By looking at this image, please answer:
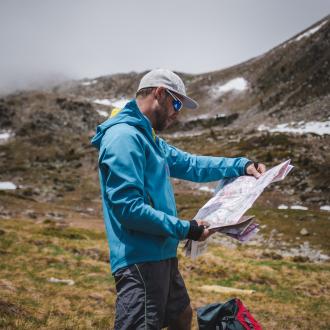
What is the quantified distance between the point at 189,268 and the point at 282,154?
1254 inches

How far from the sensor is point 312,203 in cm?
3497

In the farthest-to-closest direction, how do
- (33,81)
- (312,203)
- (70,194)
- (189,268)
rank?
1. (33,81)
2. (70,194)
3. (312,203)
4. (189,268)

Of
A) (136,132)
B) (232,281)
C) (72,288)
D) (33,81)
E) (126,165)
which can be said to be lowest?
(232,281)

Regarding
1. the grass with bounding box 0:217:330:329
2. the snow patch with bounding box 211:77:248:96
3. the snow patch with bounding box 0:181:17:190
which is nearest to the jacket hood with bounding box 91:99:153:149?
the grass with bounding box 0:217:330:329

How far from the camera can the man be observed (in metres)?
3.62

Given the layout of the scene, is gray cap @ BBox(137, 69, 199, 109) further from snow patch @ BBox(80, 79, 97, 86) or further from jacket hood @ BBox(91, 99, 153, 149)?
snow patch @ BBox(80, 79, 97, 86)

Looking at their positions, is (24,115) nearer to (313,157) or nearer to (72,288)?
(313,157)

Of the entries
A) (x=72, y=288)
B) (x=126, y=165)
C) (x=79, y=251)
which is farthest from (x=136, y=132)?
(x=79, y=251)

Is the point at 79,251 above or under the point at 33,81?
under

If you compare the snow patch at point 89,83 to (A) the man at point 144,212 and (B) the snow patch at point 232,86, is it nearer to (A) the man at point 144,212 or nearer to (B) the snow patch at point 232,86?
(B) the snow patch at point 232,86

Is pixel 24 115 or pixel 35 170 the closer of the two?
pixel 35 170

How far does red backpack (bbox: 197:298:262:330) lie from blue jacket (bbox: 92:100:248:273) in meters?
1.05

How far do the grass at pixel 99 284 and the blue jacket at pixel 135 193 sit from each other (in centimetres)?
393

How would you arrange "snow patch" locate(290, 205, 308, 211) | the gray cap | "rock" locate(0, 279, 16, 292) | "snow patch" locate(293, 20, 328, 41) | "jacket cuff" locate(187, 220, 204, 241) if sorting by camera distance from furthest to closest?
"snow patch" locate(293, 20, 328, 41)
"snow patch" locate(290, 205, 308, 211)
"rock" locate(0, 279, 16, 292)
the gray cap
"jacket cuff" locate(187, 220, 204, 241)
